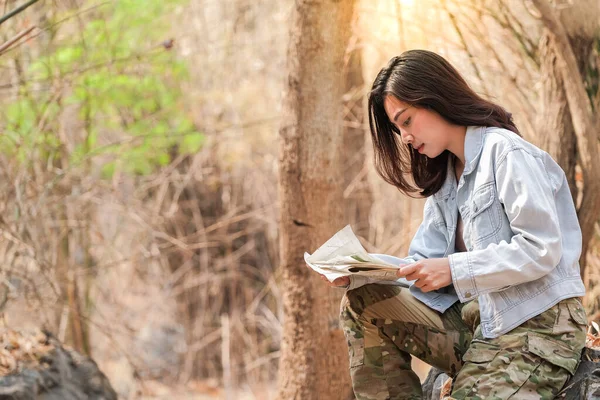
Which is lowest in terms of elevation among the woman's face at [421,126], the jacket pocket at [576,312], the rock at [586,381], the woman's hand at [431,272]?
the rock at [586,381]

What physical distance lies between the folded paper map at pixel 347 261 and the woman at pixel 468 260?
0.08 metres

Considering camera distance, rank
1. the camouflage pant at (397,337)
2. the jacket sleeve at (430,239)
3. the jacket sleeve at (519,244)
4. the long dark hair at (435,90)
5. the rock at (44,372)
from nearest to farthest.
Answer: the jacket sleeve at (519,244) → the long dark hair at (435,90) → the camouflage pant at (397,337) → the jacket sleeve at (430,239) → the rock at (44,372)

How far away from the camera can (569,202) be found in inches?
100

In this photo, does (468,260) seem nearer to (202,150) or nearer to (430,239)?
(430,239)

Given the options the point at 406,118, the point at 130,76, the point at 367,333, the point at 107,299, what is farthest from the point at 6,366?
the point at 130,76

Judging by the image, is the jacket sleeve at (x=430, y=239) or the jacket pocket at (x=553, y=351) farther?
the jacket sleeve at (x=430, y=239)

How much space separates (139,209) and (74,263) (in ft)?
2.69

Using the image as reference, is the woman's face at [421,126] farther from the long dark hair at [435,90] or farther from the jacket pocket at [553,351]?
the jacket pocket at [553,351]

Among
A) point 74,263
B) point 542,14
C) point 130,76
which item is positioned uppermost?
point 130,76

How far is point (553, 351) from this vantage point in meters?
2.39

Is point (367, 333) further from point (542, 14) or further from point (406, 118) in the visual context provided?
point (542, 14)

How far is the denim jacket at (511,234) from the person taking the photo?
233 cm

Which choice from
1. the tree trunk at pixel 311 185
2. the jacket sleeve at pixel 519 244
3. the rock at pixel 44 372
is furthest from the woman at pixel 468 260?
the rock at pixel 44 372

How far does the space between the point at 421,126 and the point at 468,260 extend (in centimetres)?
52
